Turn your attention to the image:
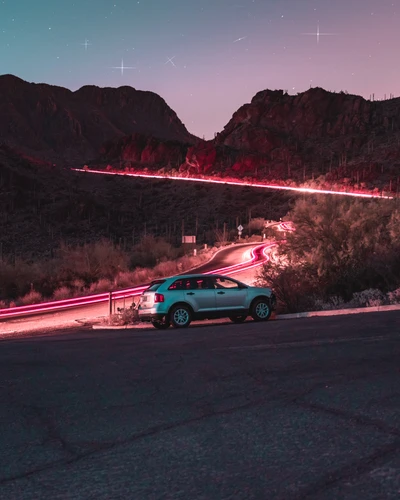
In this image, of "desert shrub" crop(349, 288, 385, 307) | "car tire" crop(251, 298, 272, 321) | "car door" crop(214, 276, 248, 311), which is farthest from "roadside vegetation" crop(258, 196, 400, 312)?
"car door" crop(214, 276, 248, 311)

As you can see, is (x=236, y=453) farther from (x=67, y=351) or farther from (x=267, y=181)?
(x=267, y=181)

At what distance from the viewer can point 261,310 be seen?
65.9ft

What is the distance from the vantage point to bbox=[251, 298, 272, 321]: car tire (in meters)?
20.0

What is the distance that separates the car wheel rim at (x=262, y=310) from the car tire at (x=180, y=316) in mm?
2052

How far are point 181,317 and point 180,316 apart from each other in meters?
0.04

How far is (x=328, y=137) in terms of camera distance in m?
135

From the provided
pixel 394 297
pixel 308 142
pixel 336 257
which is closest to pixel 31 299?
pixel 336 257

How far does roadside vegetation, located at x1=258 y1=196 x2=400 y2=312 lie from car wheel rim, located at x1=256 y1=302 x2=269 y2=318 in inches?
41.1

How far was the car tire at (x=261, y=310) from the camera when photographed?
20.0 meters


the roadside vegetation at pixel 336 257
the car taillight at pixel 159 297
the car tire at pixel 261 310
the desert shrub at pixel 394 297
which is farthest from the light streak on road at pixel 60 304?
the desert shrub at pixel 394 297

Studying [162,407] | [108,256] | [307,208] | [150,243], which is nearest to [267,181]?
[150,243]

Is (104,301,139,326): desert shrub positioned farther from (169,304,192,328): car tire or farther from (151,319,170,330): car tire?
(169,304,192,328): car tire

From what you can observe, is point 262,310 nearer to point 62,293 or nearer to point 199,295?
point 199,295

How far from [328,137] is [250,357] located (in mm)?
129540
